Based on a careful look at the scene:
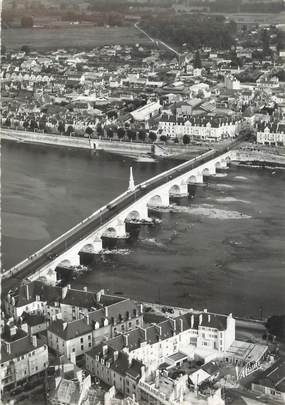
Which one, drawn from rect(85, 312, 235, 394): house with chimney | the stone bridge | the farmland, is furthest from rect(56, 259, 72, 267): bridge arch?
the farmland

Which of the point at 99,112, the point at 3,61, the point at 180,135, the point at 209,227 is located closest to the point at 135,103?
the point at 99,112

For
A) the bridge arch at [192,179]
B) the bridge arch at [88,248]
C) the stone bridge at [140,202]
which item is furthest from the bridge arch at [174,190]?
the bridge arch at [88,248]

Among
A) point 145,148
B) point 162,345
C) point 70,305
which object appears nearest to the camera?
point 162,345

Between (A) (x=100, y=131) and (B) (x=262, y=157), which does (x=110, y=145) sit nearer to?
(A) (x=100, y=131)

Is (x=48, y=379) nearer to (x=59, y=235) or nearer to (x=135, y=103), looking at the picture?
(x=59, y=235)

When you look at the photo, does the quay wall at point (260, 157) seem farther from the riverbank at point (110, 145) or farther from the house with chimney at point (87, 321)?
the house with chimney at point (87, 321)

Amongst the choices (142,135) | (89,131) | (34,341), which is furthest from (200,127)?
(34,341)
